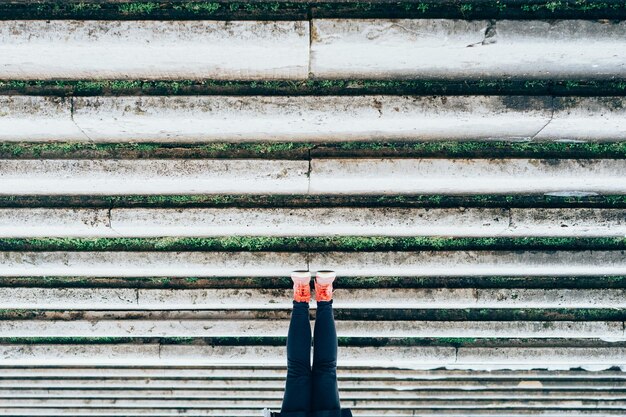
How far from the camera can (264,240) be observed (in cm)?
391

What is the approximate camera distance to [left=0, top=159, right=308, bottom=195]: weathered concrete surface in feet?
11.1

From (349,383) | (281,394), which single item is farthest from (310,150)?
(281,394)

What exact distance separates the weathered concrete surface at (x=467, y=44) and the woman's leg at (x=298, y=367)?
237 centimetres

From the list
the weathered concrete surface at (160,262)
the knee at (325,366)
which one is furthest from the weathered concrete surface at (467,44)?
the knee at (325,366)

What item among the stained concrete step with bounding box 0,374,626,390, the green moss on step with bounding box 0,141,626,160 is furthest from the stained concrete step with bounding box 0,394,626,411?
the green moss on step with bounding box 0,141,626,160

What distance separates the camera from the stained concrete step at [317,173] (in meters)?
3.38

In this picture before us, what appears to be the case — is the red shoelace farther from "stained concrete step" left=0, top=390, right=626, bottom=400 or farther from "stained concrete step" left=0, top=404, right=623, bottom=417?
"stained concrete step" left=0, top=404, right=623, bottom=417

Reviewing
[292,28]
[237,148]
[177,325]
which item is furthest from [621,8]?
[177,325]

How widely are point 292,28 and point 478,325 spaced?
395 cm

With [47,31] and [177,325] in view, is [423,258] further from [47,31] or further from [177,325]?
[47,31]

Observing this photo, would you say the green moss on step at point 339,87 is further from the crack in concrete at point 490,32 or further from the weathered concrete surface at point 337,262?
the weathered concrete surface at point 337,262

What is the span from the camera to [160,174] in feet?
11.2

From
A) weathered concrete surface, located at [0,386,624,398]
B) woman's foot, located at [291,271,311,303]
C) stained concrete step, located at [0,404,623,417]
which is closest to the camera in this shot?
woman's foot, located at [291,271,311,303]

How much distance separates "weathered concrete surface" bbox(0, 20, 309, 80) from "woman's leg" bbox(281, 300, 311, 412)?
2361 millimetres
